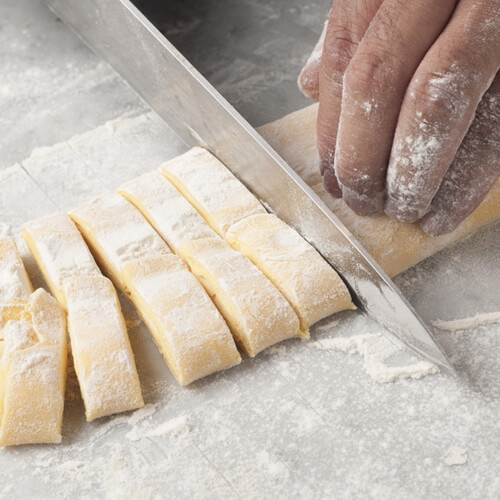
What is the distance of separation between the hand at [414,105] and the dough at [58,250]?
2.24 feet

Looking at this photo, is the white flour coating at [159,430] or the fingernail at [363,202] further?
the fingernail at [363,202]

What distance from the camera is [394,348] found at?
189 cm

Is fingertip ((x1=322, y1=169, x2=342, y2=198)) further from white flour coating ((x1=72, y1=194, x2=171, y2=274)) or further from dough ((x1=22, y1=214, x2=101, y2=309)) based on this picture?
dough ((x1=22, y1=214, x2=101, y2=309))

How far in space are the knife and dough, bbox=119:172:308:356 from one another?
0.64 feet

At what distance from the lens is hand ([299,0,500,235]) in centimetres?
174

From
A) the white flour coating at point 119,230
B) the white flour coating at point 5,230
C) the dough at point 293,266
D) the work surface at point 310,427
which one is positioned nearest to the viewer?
the work surface at point 310,427

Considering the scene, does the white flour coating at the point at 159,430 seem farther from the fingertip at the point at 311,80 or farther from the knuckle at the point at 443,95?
the fingertip at the point at 311,80

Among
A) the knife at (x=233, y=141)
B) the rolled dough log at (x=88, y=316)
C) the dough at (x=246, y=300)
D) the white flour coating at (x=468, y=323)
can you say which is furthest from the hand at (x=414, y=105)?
the rolled dough log at (x=88, y=316)

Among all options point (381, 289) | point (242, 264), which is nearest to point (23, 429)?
point (242, 264)

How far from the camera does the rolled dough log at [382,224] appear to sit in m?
2.01

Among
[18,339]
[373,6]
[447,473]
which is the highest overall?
[373,6]

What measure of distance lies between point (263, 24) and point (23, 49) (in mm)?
892

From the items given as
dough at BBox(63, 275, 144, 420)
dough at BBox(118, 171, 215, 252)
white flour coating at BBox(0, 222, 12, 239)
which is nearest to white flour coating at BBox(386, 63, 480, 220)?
dough at BBox(118, 171, 215, 252)

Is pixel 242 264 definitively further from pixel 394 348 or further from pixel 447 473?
pixel 447 473
